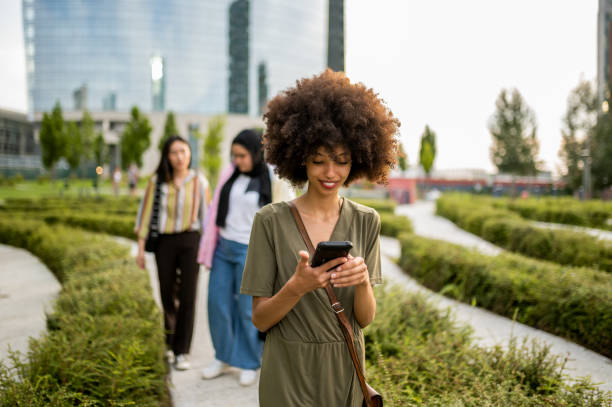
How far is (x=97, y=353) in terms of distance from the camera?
2684mm

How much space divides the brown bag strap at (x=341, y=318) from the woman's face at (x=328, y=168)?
0.13 meters

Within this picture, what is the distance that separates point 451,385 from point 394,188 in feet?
98.1

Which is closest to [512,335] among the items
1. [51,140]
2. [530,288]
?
[530,288]

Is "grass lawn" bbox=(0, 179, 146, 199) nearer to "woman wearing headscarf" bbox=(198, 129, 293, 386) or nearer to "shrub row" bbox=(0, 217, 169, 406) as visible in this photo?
"shrub row" bbox=(0, 217, 169, 406)

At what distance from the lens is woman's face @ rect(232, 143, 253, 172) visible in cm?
336

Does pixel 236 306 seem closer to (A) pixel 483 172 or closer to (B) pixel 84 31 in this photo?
(A) pixel 483 172

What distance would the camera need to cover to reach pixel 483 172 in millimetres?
57219

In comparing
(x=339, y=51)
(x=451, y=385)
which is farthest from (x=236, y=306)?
(x=339, y=51)

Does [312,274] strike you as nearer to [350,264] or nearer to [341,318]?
[350,264]

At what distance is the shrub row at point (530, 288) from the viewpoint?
3576 mm

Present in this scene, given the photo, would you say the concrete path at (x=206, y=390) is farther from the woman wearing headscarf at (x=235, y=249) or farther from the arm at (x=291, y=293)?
the arm at (x=291, y=293)

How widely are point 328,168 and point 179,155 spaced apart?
2.56 m

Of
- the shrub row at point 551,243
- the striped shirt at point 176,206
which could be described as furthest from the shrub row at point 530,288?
the striped shirt at point 176,206

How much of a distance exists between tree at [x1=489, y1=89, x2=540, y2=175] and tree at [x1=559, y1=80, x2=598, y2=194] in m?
1.88
